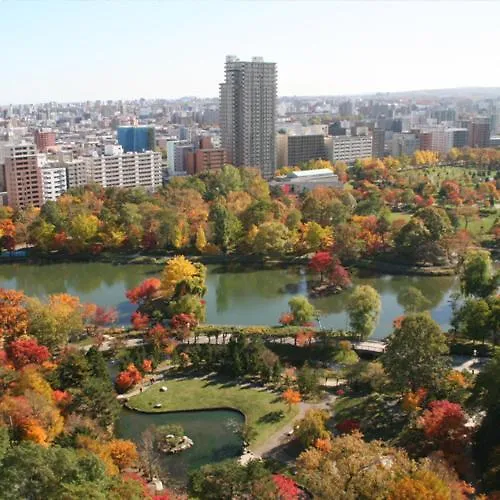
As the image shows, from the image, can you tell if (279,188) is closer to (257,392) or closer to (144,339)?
(144,339)

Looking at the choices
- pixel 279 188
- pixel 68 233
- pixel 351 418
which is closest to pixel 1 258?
pixel 68 233

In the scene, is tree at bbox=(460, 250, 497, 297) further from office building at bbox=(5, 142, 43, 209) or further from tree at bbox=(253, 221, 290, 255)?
office building at bbox=(5, 142, 43, 209)

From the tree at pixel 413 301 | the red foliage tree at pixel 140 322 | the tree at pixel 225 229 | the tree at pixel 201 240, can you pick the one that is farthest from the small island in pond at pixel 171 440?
the tree at pixel 225 229

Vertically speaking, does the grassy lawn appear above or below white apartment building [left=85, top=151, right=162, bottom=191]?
below

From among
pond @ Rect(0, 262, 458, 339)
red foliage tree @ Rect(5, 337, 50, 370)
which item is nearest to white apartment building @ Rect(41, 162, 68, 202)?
pond @ Rect(0, 262, 458, 339)

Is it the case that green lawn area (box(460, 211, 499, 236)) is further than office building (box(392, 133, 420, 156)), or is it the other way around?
office building (box(392, 133, 420, 156))

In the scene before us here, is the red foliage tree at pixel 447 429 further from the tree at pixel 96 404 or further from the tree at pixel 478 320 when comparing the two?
the tree at pixel 96 404
